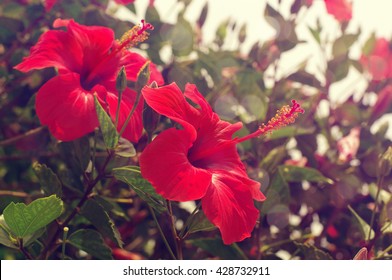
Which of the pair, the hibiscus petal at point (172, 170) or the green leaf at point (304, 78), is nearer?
the hibiscus petal at point (172, 170)

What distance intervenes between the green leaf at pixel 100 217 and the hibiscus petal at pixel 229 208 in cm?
23

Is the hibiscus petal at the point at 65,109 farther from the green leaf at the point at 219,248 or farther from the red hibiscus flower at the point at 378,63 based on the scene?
the red hibiscus flower at the point at 378,63

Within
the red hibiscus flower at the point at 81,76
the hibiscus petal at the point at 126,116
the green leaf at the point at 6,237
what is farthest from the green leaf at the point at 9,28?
the green leaf at the point at 6,237

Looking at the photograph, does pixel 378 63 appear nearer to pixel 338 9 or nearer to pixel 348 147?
pixel 348 147

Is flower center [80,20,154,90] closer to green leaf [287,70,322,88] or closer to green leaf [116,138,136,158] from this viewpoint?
green leaf [116,138,136,158]

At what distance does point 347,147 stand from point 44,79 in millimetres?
992

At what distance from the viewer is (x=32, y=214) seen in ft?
3.18

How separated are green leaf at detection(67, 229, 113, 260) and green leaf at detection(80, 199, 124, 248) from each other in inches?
1.2

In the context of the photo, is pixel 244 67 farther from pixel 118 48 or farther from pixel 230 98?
pixel 118 48

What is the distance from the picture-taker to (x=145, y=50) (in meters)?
1.67

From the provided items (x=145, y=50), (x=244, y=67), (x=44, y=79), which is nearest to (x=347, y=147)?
(x=244, y=67)

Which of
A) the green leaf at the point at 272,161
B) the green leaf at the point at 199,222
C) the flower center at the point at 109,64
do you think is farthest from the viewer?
the green leaf at the point at 272,161

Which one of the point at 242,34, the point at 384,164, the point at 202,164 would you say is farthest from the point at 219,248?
the point at 242,34

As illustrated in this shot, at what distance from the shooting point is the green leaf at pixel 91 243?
3.68 feet
